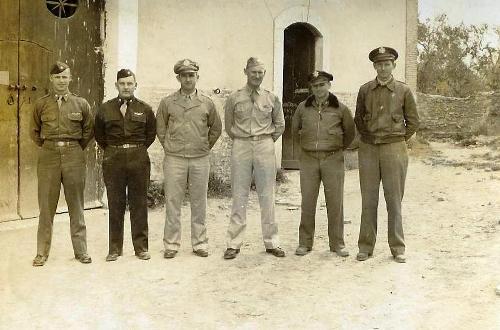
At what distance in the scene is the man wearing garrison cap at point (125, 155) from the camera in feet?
17.3

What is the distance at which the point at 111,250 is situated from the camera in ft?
17.6

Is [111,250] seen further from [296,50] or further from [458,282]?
[296,50]

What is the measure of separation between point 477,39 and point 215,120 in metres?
22.0

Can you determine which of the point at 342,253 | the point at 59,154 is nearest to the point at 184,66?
the point at 59,154

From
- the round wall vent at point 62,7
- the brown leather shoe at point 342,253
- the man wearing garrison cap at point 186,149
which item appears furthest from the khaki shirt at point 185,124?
the round wall vent at point 62,7

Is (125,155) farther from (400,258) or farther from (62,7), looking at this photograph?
(62,7)

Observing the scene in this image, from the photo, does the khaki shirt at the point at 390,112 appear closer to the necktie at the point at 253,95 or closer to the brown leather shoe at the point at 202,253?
the necktie at the point at 253,95

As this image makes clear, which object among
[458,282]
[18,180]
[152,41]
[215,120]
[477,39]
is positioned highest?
[477,39]

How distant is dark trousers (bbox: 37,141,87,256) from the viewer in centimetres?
516

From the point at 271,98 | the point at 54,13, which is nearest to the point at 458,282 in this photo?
the point at 271,98

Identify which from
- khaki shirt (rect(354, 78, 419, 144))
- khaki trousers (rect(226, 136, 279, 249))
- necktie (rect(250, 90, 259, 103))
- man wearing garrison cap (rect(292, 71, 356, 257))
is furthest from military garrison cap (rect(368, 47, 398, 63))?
khaki trousers (rect(226, 136, 279, 249))

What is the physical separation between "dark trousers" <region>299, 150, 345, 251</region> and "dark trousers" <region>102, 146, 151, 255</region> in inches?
62.5

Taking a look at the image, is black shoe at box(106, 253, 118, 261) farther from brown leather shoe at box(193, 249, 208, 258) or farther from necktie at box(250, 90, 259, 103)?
necktie at box(250, 90, 259, 103)

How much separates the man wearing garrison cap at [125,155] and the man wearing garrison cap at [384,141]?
2.09 m
